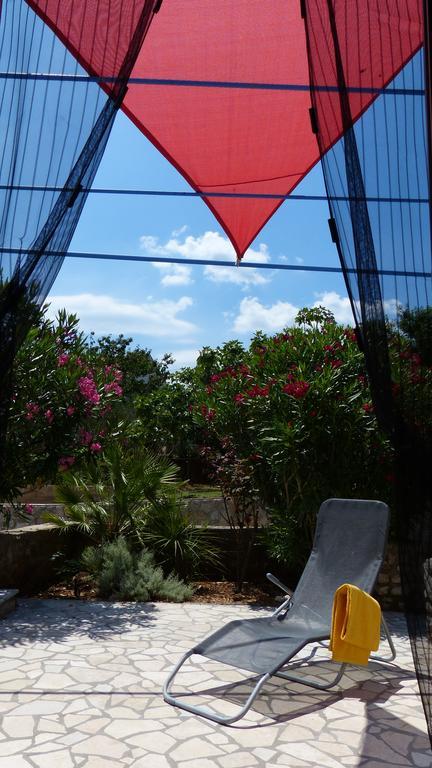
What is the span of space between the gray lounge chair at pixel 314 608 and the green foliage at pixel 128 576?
2.12 m

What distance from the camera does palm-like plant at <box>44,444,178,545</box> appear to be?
7.39m

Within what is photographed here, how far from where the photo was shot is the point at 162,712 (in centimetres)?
376

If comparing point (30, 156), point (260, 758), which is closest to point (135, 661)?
point (260, 758)

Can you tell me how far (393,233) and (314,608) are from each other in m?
2.99

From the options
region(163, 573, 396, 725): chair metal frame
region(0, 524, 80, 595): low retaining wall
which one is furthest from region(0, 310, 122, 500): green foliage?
region(163, 573, 396, 725): chair metal frame

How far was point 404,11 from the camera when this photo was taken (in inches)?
98.6

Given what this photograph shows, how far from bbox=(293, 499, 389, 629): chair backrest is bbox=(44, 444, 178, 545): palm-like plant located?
2.74 m

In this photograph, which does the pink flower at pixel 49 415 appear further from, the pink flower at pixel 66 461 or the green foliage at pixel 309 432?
the green foliage at pixel 309 432

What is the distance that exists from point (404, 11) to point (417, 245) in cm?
86

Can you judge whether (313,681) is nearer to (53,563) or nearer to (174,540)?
(174,540)

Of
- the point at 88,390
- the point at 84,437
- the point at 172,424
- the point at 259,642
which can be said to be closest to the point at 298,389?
the point at 88,390

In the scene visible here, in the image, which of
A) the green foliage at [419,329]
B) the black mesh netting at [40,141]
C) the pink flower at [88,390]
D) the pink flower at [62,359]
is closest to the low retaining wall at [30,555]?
the pink flower at [88,390]

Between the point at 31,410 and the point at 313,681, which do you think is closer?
the point at 313,681

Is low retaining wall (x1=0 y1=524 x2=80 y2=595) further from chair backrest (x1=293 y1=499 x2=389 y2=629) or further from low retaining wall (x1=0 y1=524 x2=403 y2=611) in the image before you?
chair backrest (x1=293 y1=499 x2=389 y2=629)
